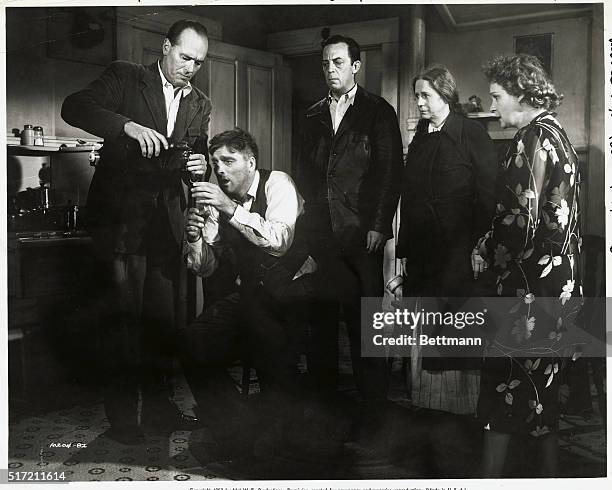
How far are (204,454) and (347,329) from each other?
63 centimetres

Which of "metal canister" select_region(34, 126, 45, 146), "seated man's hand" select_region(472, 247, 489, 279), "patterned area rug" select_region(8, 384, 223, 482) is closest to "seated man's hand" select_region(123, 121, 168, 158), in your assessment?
"metal canister" select_region(34, 126, 45, 146)

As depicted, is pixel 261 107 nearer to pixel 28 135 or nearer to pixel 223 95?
pixel 223 95

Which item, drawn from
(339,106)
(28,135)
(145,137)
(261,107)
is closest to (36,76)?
(28,135)

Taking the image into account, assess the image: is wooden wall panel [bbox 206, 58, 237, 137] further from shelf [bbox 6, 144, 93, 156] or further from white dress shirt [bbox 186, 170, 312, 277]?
shelf [bbox 6, 144, 93, 156]

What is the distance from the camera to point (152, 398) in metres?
2.09

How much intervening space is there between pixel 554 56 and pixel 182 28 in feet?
3.94

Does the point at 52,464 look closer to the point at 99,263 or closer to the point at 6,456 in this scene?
the point at 6,456

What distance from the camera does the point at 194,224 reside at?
2.04 meters

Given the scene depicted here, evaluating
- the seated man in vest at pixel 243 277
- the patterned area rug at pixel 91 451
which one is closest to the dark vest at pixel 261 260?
the seated man in vest at pixel 243 277

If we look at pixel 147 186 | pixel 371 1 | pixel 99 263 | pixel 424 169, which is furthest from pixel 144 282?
pixel 371 1

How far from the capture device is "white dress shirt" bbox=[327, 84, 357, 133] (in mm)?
2027

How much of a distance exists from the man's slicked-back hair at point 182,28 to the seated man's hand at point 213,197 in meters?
0.48

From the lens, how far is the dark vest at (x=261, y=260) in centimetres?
203

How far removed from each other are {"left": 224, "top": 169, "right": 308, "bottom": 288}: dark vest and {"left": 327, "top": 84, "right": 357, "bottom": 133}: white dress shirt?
11.6 inches
